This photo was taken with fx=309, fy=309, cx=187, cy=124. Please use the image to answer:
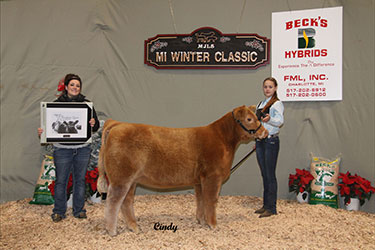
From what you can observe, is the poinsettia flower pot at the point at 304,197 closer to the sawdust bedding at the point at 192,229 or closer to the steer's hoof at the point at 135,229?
the sawdust bedding at the point at 192,229

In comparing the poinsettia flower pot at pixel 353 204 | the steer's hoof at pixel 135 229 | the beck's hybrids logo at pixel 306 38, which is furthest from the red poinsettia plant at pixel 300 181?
the steer's hoof at pixel 135 229

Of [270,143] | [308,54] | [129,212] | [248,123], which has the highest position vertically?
[308,54]

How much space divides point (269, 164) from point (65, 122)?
2945 mm

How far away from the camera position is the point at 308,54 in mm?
5457

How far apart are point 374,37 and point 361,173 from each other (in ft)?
7.59

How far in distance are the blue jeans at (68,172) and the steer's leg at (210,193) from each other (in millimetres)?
1798

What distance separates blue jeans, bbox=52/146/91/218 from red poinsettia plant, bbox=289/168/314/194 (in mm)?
3450

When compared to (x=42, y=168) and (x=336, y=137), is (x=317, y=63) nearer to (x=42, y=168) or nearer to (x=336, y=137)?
(x=336, y=137)

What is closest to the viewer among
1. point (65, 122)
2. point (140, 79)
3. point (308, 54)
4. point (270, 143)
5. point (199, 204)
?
point (199, 204)

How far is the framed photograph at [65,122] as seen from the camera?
416 centimetres

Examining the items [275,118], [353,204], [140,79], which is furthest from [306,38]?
[140,79]

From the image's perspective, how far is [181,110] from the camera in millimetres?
5902

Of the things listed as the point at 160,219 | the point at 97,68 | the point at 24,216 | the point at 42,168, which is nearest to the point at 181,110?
the point at 97,68

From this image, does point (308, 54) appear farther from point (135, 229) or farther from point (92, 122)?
point (135, 229)
